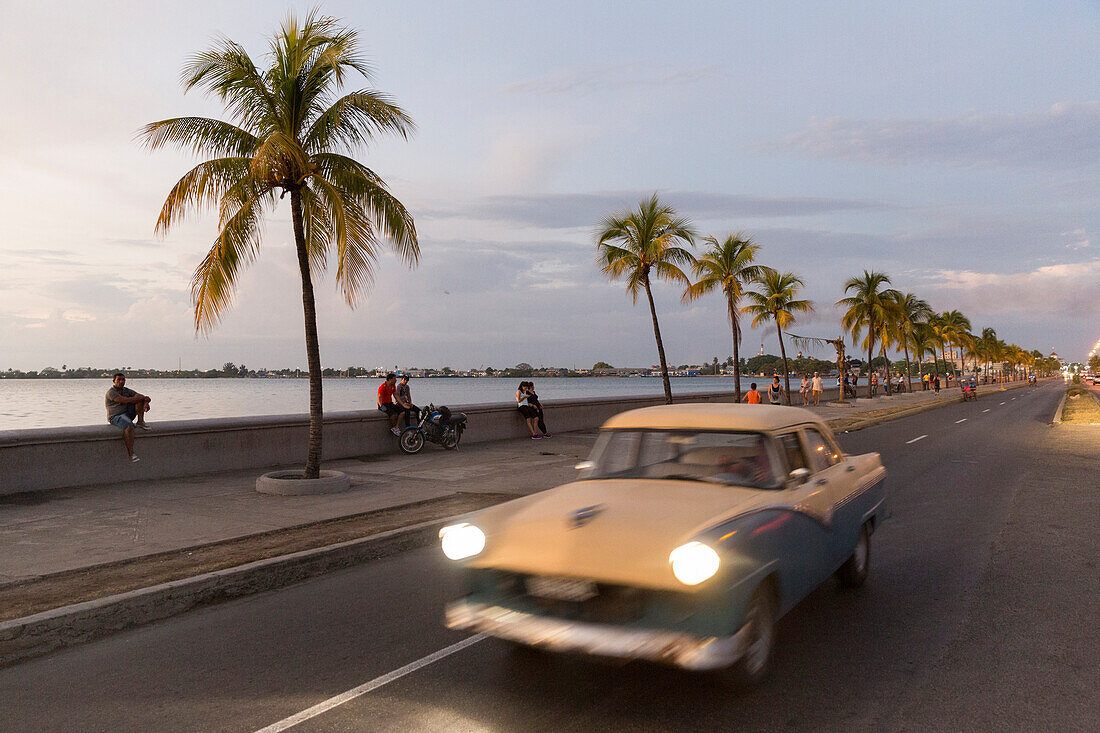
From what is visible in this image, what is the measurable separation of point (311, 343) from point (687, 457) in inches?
330

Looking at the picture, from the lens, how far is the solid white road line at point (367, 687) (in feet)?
12.4

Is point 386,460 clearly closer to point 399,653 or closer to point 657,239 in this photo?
point 399,653

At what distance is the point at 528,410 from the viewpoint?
19.9 metres

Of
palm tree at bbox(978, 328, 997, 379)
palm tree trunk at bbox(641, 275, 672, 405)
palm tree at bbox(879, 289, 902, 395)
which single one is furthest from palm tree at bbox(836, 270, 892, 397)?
palm tree at bbox(978, 328, 997, 379)

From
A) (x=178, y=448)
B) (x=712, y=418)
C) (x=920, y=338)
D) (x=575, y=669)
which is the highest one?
(x=920, y=338)

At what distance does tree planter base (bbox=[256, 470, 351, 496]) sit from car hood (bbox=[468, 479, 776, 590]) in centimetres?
705

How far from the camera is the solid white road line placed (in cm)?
378

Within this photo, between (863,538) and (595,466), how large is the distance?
2.52 metres

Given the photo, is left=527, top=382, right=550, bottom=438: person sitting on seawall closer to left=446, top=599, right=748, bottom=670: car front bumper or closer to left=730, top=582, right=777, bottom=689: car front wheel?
left=730, top=582, right=777, bottom=689: car front wheel

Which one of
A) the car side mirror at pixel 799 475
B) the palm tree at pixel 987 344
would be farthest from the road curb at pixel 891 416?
the palm tree at pixel 987 344

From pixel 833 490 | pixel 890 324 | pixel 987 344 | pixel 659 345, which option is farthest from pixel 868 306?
pixel 987 344

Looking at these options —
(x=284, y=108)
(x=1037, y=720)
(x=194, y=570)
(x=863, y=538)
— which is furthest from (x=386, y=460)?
(x=1037, y=720)

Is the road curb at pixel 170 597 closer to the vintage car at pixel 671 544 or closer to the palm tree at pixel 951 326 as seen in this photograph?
the vintage car at pixel 671 544

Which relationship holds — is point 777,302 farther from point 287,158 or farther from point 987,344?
point 987,344
